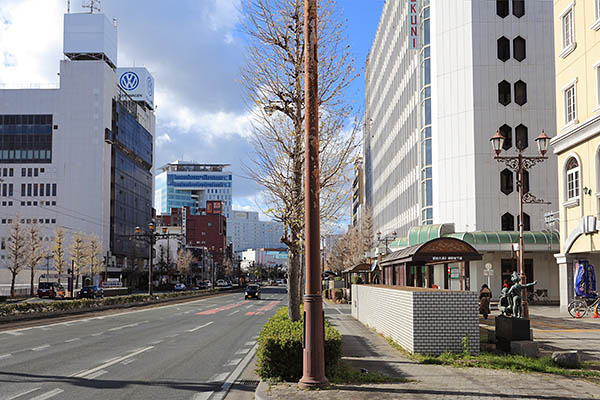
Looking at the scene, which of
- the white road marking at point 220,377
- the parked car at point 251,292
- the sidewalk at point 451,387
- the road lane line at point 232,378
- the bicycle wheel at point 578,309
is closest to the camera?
the sidewalk at point 451,387

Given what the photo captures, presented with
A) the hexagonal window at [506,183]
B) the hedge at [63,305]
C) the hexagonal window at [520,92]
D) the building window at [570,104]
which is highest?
the hexagonal window at [520,92]

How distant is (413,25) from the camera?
56281mm

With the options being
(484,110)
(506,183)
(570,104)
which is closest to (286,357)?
(570,104)

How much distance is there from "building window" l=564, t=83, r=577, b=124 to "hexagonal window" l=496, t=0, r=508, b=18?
2143 centimetres

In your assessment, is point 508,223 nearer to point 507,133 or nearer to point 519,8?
point 507,133

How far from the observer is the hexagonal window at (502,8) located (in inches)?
1988

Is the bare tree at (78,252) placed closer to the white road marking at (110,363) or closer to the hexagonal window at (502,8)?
the hexagonal window at (502,8)

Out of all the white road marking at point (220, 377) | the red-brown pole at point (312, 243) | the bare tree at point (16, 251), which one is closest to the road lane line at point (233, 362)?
the white road marking at point (220, 377)

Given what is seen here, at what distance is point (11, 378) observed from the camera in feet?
38.8

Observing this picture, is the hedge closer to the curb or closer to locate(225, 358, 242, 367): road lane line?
locate(225, 358, 242, 367): road lane line

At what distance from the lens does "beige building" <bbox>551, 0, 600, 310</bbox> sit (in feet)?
93.9

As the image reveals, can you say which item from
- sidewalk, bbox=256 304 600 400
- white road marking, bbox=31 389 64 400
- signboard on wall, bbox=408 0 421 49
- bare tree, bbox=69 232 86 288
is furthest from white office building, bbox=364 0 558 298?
bare tree, bbox=69 232 86 288

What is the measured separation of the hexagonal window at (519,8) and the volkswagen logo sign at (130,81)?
107 metres

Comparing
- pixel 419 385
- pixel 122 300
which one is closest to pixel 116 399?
pixel 419 385
